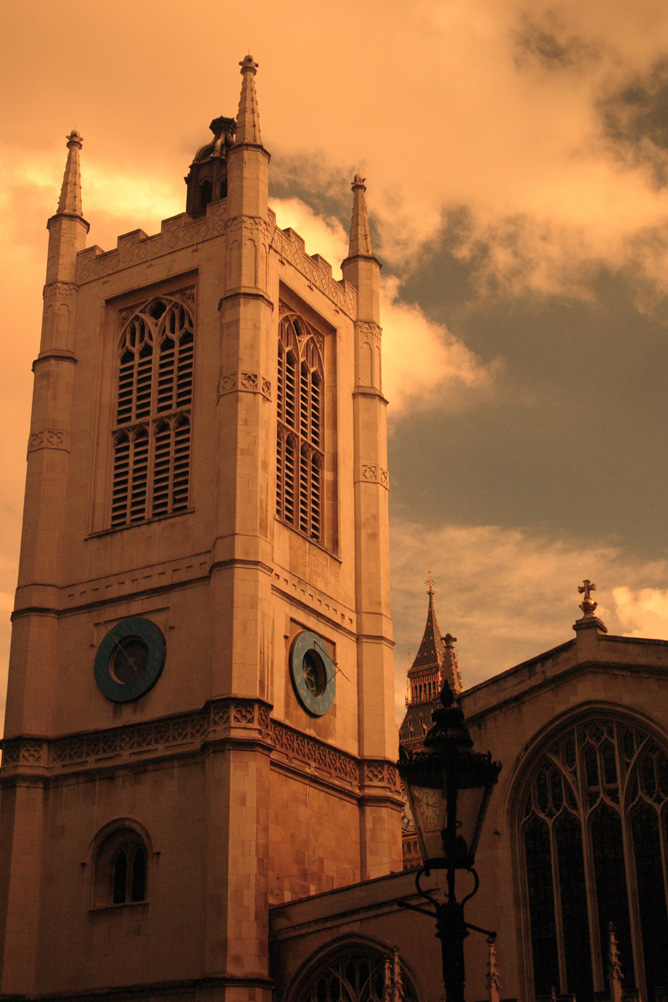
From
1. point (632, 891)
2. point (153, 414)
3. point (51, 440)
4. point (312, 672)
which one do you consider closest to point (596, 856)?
point (632, 891)

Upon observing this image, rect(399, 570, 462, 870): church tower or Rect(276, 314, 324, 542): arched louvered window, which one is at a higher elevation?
Rect(399, 570, 462, 870): church tower

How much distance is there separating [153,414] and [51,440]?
3.17 m

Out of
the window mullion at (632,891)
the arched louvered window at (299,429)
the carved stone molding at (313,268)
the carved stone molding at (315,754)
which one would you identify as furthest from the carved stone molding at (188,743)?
the carved stone molding at (313,268)

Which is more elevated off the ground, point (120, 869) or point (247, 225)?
point (247, 225)

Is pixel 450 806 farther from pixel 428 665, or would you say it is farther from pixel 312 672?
pixel 428 665

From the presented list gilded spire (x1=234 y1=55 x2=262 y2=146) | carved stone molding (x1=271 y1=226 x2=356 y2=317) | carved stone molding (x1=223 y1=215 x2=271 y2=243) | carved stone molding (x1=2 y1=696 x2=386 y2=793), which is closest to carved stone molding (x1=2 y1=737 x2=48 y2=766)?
carved stone molding (x1=2 y1=696 x2=386 y2=793)

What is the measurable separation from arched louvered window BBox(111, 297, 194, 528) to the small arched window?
27.6 feet

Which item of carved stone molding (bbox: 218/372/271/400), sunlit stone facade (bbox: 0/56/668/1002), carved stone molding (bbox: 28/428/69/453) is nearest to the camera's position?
sunlit stone facade (bbox: 0/56/668/1002)

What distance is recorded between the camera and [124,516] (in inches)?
1430

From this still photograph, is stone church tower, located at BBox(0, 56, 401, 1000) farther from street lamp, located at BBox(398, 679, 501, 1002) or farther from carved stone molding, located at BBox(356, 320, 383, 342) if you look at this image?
street lamp, located at BBox(398, 679, 501, 1002)

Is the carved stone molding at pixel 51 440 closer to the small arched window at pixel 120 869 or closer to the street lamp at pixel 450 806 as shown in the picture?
the small arched window at pixel 120 869

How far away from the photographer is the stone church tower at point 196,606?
101 feet

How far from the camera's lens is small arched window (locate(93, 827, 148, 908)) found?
1248 inches

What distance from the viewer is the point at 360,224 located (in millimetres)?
43438
